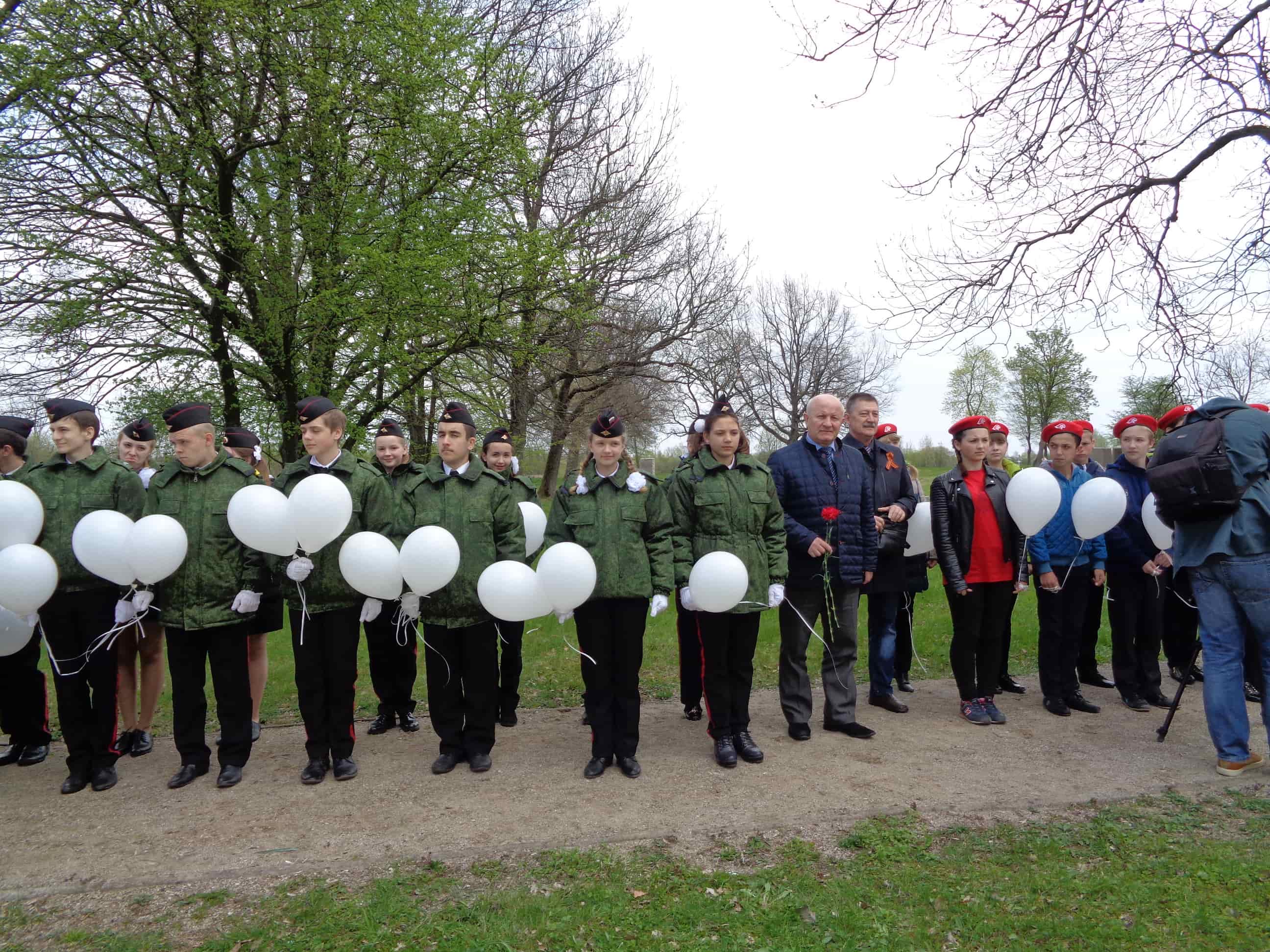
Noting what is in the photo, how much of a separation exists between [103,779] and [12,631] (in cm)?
103

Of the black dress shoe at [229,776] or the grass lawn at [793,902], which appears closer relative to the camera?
the grass lawn at [793,902]

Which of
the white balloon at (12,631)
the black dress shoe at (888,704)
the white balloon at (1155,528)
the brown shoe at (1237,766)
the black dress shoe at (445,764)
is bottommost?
the brown shoe at (1237,766)

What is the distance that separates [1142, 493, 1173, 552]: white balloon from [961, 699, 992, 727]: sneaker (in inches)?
68.0

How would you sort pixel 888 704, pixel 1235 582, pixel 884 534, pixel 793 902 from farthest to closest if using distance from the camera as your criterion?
pixel 888 704, pixel 884 534, pixel 1235 582, pixel 793 902

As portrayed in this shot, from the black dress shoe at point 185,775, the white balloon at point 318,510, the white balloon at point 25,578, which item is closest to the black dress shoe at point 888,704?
the white balloon at point 318,510

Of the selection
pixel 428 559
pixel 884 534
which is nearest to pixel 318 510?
pixel 428 559

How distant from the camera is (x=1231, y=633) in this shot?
428 centimetres

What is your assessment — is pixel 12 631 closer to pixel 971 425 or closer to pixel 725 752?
pixel 725 752

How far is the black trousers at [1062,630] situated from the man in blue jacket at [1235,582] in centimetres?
113

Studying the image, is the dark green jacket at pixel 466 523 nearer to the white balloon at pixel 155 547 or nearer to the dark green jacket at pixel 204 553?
the dark green jacket at pixel 204 553

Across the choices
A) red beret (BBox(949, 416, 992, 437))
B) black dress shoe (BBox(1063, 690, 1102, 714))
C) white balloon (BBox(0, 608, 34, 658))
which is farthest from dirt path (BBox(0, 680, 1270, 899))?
red beret (BBox(949, 416, 992, 437))

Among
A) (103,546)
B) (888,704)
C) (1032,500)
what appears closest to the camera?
(103,546)

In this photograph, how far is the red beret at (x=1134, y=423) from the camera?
5.70m

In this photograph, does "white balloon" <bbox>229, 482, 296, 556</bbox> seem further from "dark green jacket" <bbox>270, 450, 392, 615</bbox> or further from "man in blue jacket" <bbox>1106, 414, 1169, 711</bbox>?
"man in blue jacket" <bbox>1106, 414, 1169, 711</bbox>
